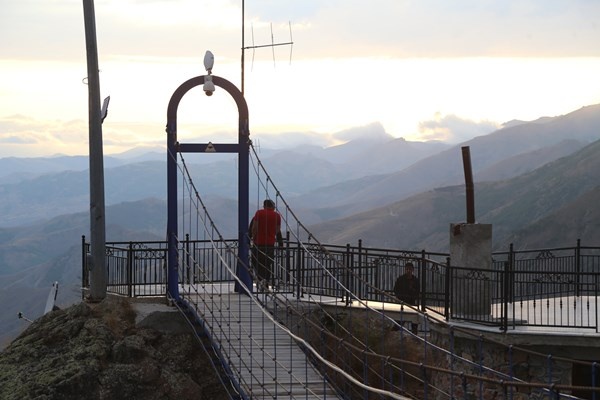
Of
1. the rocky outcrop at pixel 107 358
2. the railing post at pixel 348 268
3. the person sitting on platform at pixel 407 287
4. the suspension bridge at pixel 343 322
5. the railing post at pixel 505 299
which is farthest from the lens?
the railing post at pixel 348 268

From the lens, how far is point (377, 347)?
18.9 metres

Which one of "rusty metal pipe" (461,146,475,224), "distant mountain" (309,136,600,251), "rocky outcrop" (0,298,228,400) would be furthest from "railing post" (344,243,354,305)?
"distant mountain" (309,136,600,251)

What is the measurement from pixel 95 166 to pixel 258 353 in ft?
17.9

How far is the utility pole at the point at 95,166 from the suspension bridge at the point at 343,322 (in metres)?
0.49

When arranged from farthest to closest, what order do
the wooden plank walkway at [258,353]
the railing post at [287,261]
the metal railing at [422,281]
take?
the railing post at [287,261] < the metal railing at [422,281] < the wooden plank walkway at [258,353]

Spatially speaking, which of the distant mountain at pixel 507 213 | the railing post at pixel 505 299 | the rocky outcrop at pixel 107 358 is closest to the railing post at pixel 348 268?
the rocky outcrop at pixel 107 358

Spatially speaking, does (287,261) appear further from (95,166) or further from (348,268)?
(95,166)

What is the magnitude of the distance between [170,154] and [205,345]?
3984 mm

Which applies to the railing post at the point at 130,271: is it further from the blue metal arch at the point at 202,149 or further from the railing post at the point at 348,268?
the railing post at the point at 348,268

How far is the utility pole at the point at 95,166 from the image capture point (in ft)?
66.5

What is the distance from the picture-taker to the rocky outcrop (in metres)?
17.5

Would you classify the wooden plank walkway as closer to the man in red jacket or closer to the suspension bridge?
the suspension bridge

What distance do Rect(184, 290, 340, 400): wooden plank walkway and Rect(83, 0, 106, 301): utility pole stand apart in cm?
190

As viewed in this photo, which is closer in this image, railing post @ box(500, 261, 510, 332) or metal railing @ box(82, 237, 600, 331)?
railing post @ box(500, 261, 510, 332)
